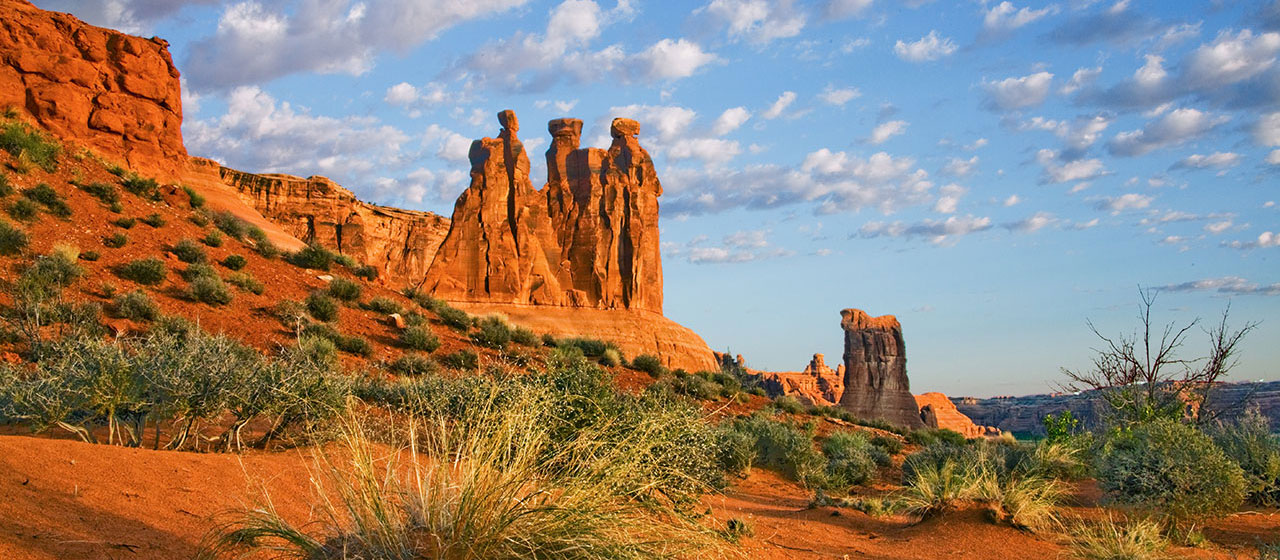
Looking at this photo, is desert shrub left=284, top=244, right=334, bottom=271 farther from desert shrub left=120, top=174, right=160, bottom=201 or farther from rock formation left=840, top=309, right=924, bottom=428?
rock formation left=840, top=309, right=924, bottom=428

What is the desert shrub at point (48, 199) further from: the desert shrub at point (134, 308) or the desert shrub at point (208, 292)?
the desert shrub at point (134, 308)

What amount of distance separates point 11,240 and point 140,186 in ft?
20.5

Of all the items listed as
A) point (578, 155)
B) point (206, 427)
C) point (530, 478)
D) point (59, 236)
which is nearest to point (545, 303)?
point (578, 155)

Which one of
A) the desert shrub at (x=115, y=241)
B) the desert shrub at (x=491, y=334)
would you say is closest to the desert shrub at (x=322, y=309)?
the desert shrub at (x=491, y=334)

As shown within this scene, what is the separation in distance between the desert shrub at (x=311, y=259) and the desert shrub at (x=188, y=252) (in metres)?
3.41

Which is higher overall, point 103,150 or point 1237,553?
point 103,150

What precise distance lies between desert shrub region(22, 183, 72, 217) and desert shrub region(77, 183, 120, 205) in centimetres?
139

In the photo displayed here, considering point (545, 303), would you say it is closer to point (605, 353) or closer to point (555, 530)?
point (605, 353)

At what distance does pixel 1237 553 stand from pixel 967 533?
257 centimetres

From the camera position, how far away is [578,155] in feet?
245

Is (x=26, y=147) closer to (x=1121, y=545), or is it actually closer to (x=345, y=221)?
(x=1121, y=545)

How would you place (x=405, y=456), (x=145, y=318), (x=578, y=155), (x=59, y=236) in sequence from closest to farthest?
(x=405, y=456) < (x=145, y=318) < (x=59, y=236) < (x=578, y=155)

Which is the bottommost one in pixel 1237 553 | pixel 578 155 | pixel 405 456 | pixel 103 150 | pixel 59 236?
pixel 1237 553

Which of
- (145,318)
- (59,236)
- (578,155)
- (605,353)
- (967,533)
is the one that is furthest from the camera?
(578,155)
